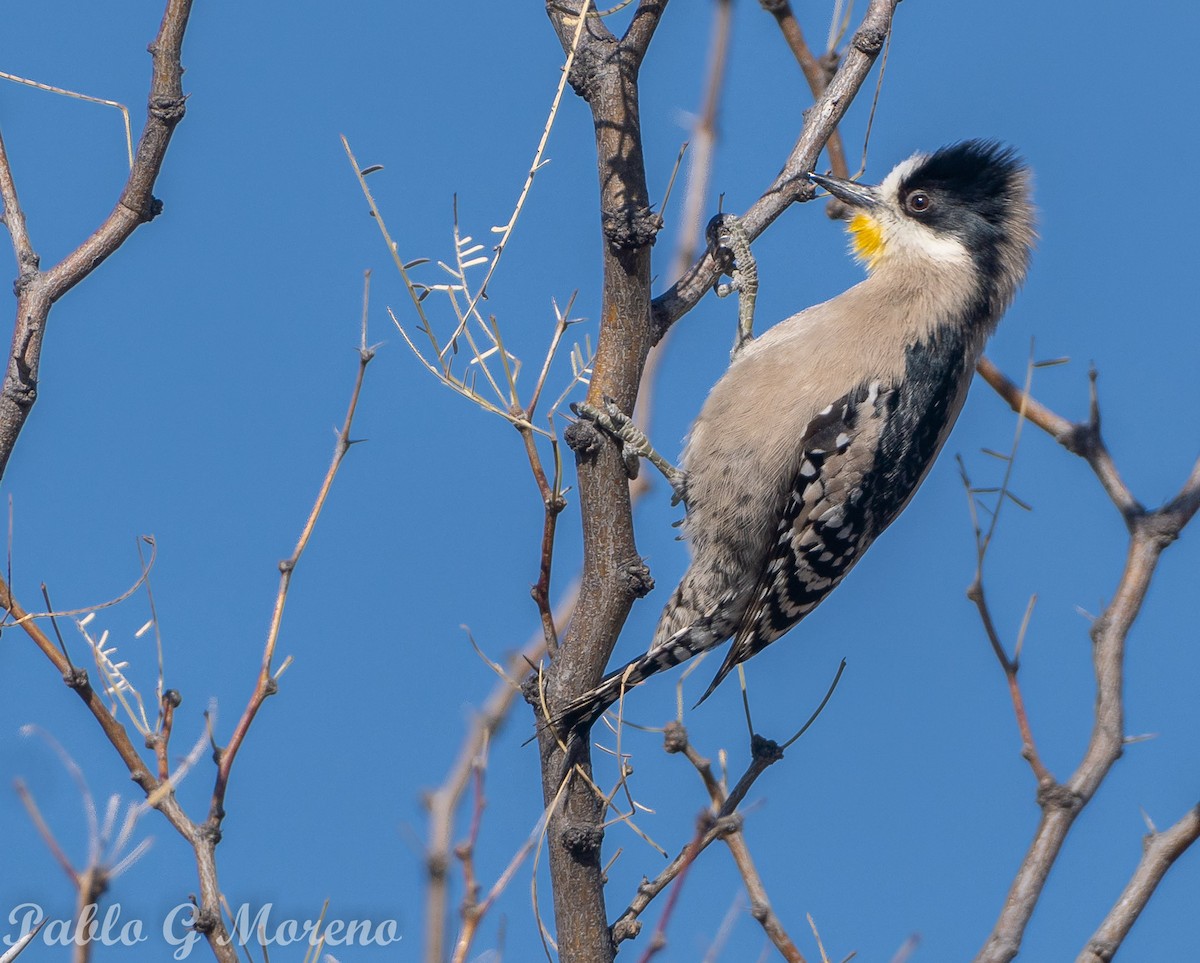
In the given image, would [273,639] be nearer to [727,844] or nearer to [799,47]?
[727,844]

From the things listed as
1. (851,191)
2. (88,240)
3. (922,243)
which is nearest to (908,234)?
(922,243)

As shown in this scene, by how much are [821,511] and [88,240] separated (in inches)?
110

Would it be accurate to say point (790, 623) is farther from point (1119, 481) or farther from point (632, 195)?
point (632, 195)

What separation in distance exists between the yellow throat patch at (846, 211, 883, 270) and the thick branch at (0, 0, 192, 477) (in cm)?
296

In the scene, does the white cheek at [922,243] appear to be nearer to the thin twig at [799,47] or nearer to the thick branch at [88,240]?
the thin twig at [799,47]

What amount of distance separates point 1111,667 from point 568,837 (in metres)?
1.36

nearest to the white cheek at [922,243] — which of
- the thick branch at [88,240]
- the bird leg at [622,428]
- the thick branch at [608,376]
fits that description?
the bird leg at [622,428]

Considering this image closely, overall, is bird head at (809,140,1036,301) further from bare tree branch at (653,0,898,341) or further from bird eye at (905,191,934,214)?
bare tree branch at (653,0,898,341)

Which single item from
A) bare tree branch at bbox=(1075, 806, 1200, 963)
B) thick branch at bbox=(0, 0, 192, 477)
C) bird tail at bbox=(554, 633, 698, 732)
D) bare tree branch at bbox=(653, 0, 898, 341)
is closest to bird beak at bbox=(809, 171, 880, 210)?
bare tree branch at bbox=(653, 0, 898, 341)

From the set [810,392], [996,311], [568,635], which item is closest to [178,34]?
[568,635]

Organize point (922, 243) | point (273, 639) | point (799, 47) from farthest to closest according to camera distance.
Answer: point (922, 243)
point (799, 47)
point (273, 639)

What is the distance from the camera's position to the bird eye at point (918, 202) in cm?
505

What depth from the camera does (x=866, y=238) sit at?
→ 5238mm

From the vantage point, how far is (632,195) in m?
3.21
